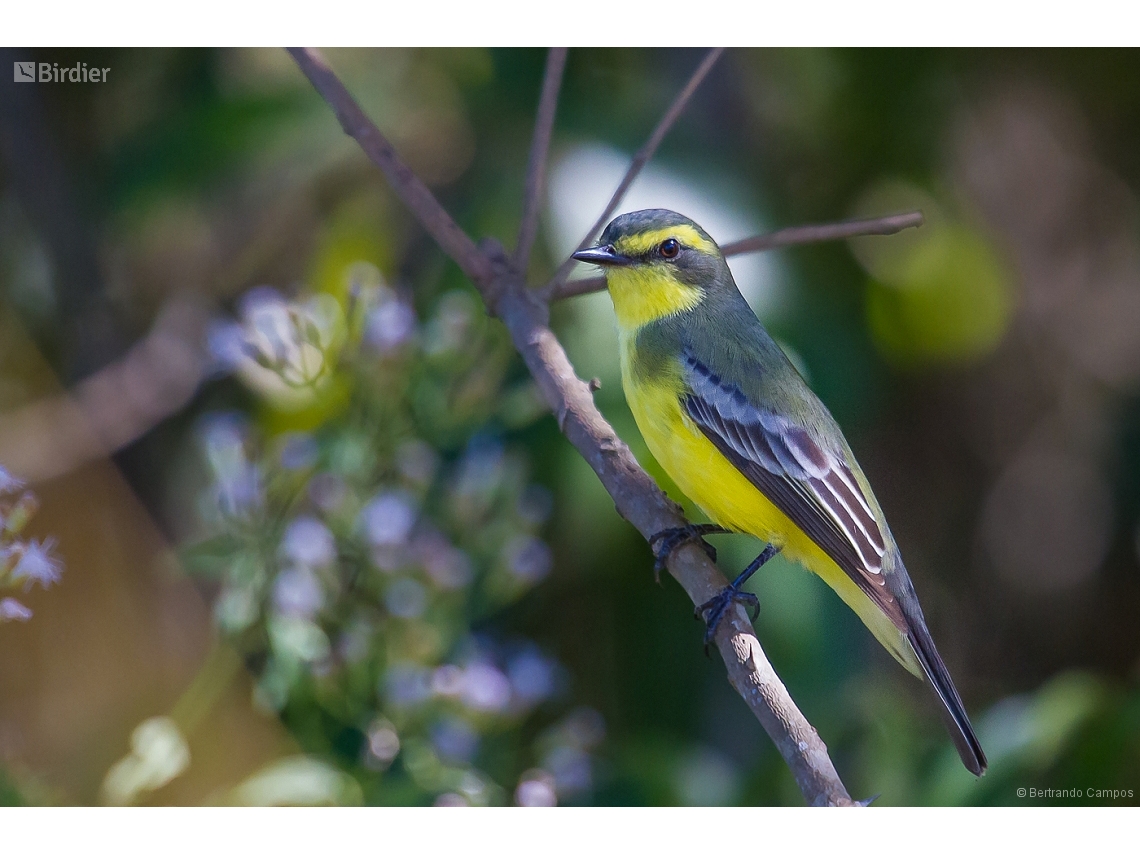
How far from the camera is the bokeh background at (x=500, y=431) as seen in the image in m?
1.47

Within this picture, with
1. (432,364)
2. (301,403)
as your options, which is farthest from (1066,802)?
(301,403)

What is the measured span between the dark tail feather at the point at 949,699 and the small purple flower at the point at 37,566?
3.90 ft

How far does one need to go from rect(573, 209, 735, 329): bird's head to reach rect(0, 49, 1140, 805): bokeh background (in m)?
0.17

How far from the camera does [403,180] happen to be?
4.88 feet

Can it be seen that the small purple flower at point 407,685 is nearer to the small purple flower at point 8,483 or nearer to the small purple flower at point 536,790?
the small purple flower at point 536,790

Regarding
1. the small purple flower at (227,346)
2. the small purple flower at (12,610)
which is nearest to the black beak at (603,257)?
the small purple flower at (227,346)

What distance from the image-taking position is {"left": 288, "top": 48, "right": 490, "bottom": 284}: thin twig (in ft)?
4.88

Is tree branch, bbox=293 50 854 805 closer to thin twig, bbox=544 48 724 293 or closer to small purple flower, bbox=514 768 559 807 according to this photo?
thin twig, bbox=544 48 724 293

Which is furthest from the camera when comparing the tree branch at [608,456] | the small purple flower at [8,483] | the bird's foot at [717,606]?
the small purple flower at [8,483]

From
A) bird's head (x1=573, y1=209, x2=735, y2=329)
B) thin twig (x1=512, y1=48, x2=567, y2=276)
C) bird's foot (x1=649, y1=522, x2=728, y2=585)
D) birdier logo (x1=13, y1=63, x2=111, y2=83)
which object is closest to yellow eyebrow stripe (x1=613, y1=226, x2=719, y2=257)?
bird's head (x1=573, y1=209, x2=735, y2=329)

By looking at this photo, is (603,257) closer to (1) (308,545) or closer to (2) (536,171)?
(2) (536,171)

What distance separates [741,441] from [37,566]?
0.98 meters

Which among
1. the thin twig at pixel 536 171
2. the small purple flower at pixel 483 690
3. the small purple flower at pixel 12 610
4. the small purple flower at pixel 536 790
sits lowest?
the small purple flower at pixel 536 790

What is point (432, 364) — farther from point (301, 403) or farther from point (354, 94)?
point (354, 94)
